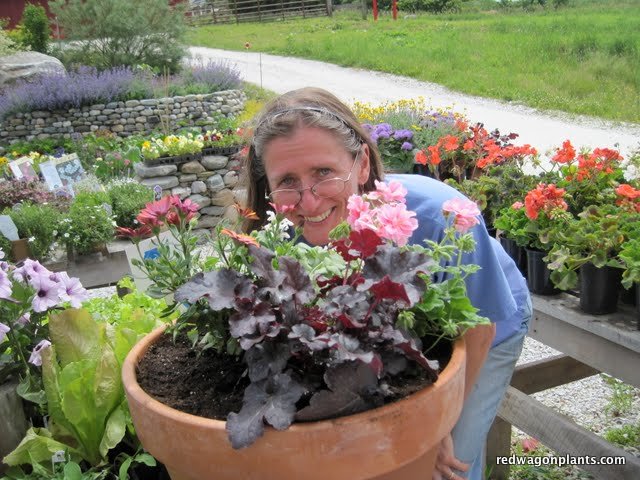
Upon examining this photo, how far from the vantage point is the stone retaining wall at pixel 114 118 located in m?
10.9

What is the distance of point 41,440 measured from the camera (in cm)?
125

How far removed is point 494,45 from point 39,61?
1014 cm

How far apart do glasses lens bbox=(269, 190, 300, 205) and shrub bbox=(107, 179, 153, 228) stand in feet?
12.6

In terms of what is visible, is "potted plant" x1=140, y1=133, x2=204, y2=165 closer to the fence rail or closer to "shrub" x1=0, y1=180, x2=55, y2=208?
"shrub" x1=0, y1=180, x2=55, y2=208

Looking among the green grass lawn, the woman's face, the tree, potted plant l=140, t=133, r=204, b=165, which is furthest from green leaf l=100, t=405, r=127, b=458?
the tree

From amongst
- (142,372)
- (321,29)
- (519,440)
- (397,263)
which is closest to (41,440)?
(142,372)

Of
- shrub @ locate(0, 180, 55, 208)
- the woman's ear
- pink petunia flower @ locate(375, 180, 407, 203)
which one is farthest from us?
shrub @ locate(0, 180, 55, 208)

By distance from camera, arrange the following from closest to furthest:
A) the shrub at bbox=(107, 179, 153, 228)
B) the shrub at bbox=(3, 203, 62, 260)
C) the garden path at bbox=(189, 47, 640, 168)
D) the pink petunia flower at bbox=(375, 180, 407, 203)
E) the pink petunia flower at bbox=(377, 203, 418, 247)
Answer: the pink petunia flower at bbox=(377, 203, 418, 247) < the pink petunia flower at bbox=(375, 180, 407, 203) < the shrub at bbox=(3, 203, 62, 260) < the shrub at bbox=(107, 179, 153, 228) < the garden path at bbox=(189, 47, 640, 168)

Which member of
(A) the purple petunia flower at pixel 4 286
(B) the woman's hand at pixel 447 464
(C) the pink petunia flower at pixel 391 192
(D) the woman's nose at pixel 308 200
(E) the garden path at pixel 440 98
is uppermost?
(C) the pink petunia flower at pixel 391 192

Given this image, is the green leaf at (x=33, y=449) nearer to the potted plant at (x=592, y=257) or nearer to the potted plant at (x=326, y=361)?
the potted plant at (x=326, y=361)

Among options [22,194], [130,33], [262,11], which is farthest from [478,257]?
[262,11]

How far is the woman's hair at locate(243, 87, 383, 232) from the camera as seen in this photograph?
154 centimetres

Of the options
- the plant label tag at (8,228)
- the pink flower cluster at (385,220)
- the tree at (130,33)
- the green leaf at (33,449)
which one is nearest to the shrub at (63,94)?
the tree at (130,33)

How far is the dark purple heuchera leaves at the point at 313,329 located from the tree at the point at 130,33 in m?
13.0
